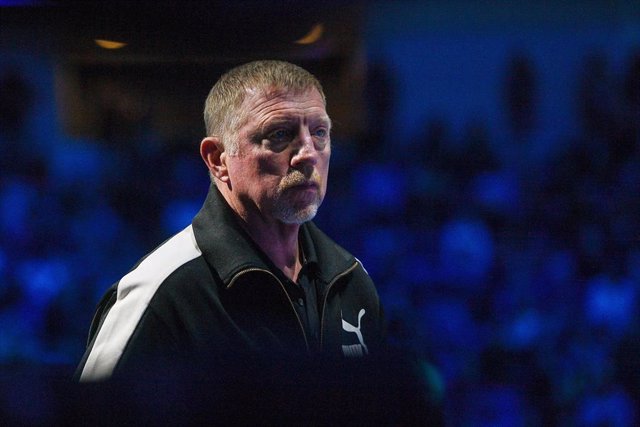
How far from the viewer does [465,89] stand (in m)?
6.19

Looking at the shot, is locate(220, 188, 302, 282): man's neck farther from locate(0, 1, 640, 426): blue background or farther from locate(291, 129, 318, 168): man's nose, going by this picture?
locate(0, 1, 640, 426): blue background

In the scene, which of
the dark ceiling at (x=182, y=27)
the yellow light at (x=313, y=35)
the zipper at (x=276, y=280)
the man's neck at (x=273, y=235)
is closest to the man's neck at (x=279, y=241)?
the man's neck at (x=273, y=235)

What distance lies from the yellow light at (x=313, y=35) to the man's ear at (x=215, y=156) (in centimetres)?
421

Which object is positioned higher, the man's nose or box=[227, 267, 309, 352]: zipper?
the man's nose

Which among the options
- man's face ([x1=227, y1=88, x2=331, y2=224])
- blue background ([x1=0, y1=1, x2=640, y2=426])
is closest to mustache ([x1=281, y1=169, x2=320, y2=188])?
man's face ([x1=227, y1=88, x2=331, y2=224])

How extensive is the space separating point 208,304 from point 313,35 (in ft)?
15.0

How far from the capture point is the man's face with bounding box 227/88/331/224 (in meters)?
1.85

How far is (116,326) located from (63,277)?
3.40 m

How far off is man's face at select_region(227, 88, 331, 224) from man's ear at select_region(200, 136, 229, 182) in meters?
0.05

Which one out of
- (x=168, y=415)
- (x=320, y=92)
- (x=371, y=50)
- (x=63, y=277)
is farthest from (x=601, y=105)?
(x=168, y=415)

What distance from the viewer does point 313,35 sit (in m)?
6.02

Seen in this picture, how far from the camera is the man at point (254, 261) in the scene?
1.66 metres

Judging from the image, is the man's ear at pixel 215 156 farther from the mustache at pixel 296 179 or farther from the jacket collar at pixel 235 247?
the mustache at pixel 296 179

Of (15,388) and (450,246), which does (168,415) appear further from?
(450,246)
